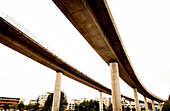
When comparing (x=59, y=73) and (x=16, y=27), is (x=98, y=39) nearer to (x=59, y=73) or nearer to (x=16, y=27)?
(x=16, y=27)

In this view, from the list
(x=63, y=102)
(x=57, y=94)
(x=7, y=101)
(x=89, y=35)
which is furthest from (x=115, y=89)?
(x=7, y=101)

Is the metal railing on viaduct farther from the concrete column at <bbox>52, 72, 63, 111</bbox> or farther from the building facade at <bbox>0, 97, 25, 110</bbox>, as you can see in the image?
the building facade at <bbox>0, 97, 25, 110</bbox>

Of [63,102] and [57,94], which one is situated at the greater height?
[57,94]

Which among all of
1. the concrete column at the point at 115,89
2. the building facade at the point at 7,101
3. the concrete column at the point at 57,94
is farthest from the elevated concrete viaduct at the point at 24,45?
the building facade at the point at 7,101

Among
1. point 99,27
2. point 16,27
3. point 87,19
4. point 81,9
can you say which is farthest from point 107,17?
point 16,27

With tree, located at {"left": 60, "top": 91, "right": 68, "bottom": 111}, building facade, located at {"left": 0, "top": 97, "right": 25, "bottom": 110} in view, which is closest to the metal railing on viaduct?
tree, located at {"left": 60, "top": 91, "right": 68, "bottom": 111}

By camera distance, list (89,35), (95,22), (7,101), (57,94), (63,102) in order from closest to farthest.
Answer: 1. (95,22)
2. (89,35)
3. (57,94)
4. (63,102)
5. (7,101)

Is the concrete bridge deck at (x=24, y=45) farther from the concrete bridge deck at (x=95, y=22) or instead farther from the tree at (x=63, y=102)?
the tree at (x=63, y=102)

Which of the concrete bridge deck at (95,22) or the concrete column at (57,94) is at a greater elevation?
the concrete bridge deck at (95,22)

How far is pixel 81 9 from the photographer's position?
10.1 m

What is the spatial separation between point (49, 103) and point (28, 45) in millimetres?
44395

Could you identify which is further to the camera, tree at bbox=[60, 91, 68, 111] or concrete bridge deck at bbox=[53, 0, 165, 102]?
tree at bbox=[60, 91, 68, 111]

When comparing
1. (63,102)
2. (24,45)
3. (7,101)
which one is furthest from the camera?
(7,101)

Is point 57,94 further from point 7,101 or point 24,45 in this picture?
point 7,101
